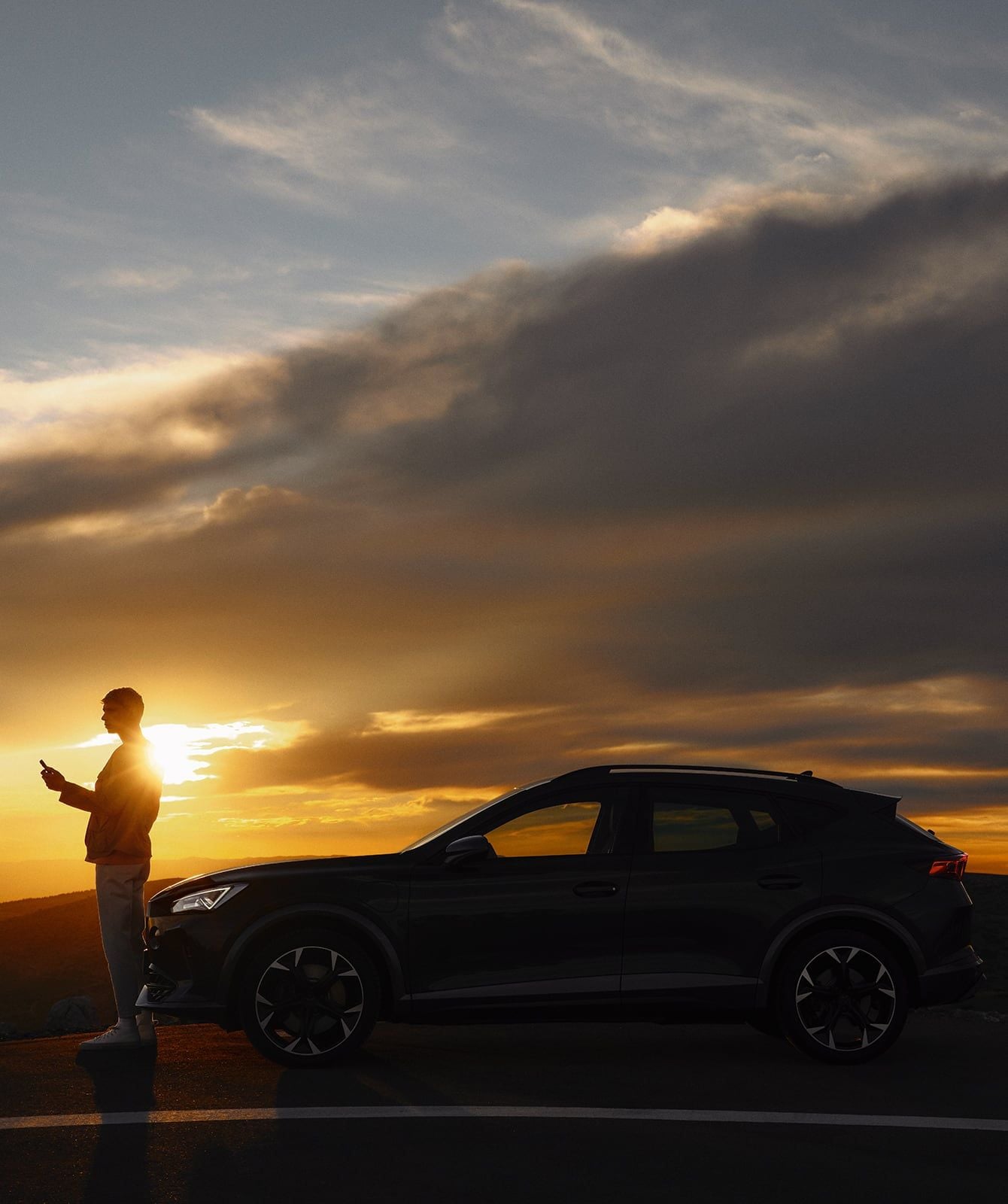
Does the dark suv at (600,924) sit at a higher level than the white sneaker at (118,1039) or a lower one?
higher

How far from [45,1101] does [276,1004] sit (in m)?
1.42

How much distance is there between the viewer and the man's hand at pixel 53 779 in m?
9.54

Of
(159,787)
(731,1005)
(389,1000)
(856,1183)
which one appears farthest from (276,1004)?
(856,1183)

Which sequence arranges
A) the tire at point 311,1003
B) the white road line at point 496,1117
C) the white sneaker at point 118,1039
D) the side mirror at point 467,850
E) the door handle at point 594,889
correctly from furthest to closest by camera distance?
the white sneaker at point 118,1039 → the door handle at point 594,889 → the tire at point 311,1003 → the side mirror at point 467,850 → the white road line at point 496,1117

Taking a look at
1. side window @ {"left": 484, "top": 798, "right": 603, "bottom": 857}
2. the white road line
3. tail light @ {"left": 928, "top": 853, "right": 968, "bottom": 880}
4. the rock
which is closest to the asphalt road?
the white road line

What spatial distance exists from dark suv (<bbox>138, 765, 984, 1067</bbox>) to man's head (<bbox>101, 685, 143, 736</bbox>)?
131cm

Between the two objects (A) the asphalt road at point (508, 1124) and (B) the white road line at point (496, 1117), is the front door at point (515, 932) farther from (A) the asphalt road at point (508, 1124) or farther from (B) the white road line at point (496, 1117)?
(B) the white road line at point (496, 1117)

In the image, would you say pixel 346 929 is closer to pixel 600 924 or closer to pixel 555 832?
pixel 555 832

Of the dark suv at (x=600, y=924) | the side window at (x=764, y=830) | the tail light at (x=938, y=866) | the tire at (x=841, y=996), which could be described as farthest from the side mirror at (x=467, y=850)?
the tail light at (x=938, y=866)

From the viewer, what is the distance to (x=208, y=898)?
874 cm

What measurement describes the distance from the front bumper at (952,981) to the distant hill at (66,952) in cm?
873

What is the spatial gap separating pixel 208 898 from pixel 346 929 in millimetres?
877

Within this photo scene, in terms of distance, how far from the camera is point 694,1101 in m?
7.54

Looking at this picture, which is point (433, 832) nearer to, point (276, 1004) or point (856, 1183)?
point (276, 1004)
